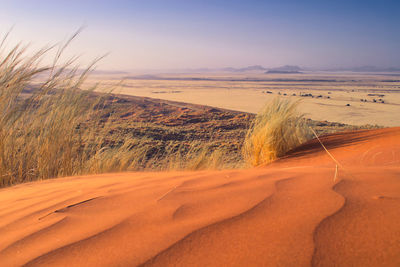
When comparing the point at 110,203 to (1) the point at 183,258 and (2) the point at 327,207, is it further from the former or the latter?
(2) the point at 327,207

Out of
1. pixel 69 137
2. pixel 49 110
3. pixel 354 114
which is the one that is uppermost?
pixel 49 110

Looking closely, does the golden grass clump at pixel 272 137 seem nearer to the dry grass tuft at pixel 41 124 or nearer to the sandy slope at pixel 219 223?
the dry grass tuft at pixel 41 124

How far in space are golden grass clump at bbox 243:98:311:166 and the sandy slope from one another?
285 cm

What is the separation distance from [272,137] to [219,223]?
11.7 feet

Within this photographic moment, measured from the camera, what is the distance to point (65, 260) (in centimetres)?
90

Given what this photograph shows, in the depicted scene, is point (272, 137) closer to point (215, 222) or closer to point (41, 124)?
point (41, 124)

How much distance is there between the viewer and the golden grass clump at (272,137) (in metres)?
4.56

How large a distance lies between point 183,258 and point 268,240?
256mm

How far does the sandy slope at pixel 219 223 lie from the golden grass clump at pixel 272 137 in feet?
9.34

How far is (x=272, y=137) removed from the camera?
448 centimetres

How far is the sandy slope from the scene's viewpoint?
844 mm

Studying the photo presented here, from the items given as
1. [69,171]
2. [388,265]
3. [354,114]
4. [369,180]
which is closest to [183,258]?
[388,265]

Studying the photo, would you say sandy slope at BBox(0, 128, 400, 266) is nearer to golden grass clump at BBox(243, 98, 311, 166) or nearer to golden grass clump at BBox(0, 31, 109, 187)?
golden grass clump at BBox(0, 31, 109, 187)

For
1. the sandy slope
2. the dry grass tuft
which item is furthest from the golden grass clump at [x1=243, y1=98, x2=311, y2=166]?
the sandy slope
